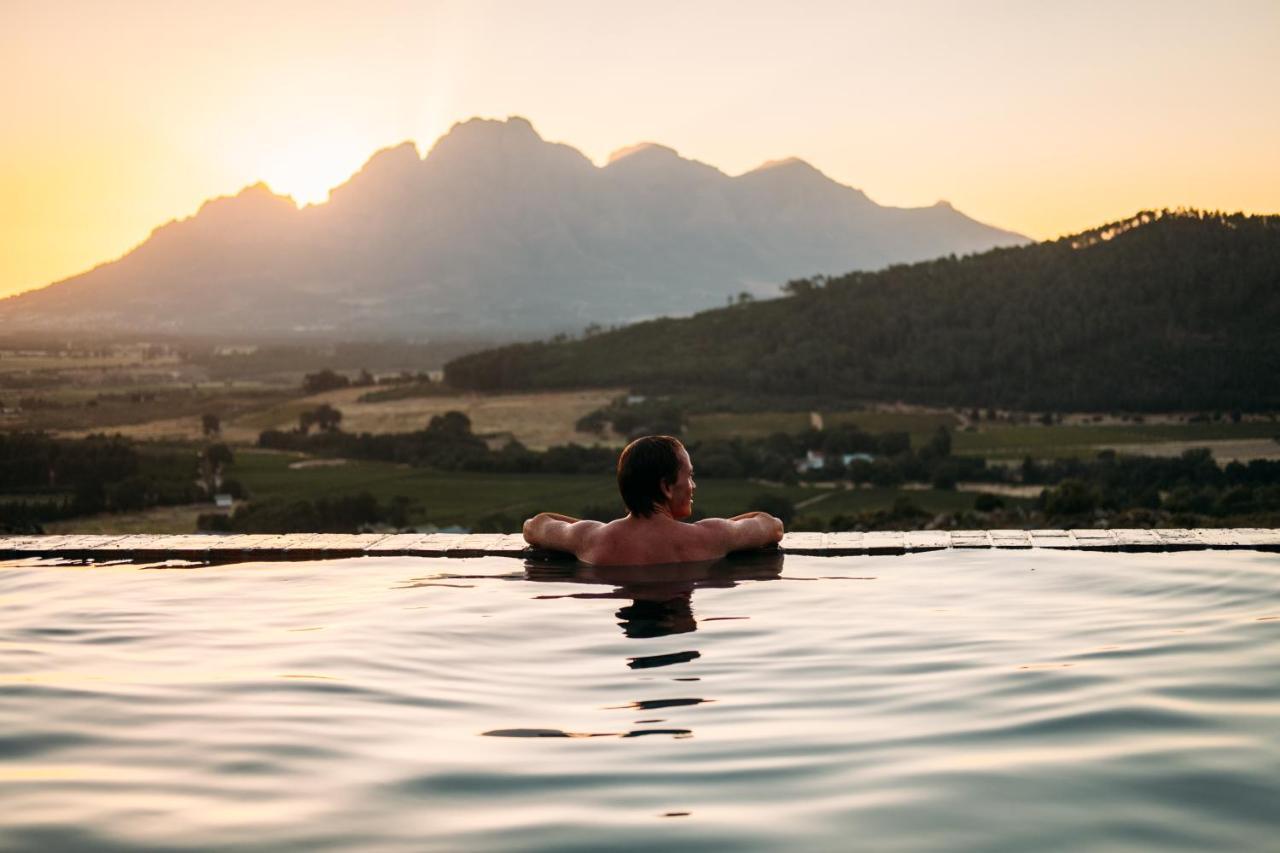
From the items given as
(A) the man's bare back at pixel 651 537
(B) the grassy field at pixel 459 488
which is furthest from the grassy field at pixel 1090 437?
(A) the man's bare back at pixel 651 537

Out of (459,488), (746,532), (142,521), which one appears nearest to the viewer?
(746,532)

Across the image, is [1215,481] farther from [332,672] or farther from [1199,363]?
[332,672]

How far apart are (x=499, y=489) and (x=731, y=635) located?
44.2 metres

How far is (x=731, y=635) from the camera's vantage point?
5.02m

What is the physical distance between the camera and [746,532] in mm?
6969

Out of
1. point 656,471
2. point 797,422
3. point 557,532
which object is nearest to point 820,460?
point 797,422

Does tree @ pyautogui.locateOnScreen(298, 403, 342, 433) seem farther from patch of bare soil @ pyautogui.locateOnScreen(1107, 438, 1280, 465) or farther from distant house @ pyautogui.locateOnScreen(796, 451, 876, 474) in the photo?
patch of bare soil @ pyautogui.locateOnScreen(1107, 438, 1280, 465)

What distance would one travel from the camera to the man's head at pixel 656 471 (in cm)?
632

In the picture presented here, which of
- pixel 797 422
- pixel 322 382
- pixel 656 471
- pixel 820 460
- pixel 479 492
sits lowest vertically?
pixel 479 492

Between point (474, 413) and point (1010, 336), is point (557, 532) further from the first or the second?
point (1010, 336)

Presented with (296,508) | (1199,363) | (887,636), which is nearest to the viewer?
(887,636)

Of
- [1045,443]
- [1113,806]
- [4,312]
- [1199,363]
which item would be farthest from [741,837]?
[1199,363]

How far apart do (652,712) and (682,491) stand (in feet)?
9.11

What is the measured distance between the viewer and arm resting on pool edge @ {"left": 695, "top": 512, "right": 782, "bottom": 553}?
22.6 ft
